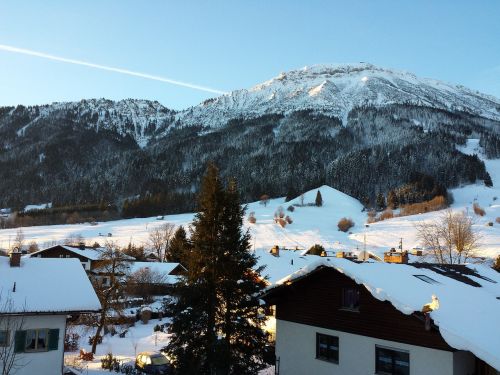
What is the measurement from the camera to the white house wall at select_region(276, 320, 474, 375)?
44.7 feet

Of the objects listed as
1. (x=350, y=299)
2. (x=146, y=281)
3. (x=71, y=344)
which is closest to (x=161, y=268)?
(x=146, y=281)

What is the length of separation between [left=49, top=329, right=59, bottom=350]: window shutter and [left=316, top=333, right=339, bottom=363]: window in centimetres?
1013

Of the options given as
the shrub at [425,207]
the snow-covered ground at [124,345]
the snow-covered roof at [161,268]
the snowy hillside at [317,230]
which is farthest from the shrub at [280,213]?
the snow-covered ground at [124,345]

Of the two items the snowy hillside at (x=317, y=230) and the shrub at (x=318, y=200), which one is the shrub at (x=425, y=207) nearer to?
the snowy hillside at (x=317, y=230)

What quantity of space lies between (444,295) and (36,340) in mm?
15187

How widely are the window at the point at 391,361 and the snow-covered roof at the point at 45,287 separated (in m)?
11.0

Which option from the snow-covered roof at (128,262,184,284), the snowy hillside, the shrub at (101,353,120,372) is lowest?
the shrub at (101,353,120,372)

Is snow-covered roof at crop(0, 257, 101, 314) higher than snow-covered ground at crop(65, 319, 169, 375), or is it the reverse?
snow-covered roof at crop(0, 257, 101, 314)


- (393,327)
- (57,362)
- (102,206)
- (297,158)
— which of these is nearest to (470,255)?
(393,327)

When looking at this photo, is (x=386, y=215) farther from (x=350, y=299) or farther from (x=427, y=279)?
(x=350, y=299)

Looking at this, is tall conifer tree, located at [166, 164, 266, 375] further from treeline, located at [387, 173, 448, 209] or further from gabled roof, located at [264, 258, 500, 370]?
treeline, located at [387, 173, 448, 209]

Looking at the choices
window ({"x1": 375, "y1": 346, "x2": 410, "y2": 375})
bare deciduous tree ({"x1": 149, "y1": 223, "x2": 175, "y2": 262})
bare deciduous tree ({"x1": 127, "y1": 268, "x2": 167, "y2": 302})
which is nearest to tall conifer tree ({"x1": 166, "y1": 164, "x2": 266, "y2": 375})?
window ({"x1": 375, "y1": 346, "x2": 410, "y2": 375})

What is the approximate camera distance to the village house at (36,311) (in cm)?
1666

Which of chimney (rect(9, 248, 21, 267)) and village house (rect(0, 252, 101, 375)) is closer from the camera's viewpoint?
village house (rect(0, 252, 101, 375))
